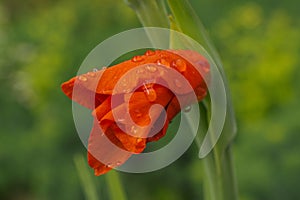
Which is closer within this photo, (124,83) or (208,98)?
(124,83)

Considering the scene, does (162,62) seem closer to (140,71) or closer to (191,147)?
(140,71)

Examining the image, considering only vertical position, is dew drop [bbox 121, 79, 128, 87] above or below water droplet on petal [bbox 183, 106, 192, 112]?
above

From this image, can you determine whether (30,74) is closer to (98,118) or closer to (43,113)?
(43,113)

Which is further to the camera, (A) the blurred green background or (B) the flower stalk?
(A) the blurred green background

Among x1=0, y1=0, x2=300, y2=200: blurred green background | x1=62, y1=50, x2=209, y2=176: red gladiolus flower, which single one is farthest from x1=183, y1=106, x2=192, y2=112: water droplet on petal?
x1=0, y1=0, x2=300, y2=200: blurred green background

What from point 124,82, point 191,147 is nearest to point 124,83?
point 124,82

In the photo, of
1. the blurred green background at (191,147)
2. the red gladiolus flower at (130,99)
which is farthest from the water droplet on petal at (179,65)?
the blurred green background at (191,147)

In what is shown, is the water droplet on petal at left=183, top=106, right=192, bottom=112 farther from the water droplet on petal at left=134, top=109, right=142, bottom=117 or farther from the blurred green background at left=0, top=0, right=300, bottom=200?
the blurred green background at left=0, top=0, right=300, bottom=200

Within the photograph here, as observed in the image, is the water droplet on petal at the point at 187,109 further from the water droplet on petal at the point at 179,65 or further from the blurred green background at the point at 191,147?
the blurred green background at the point at 191,147

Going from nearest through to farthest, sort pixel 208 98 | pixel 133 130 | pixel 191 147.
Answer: pixel 133 130 → pixel 208 98 → pixel 191 147
